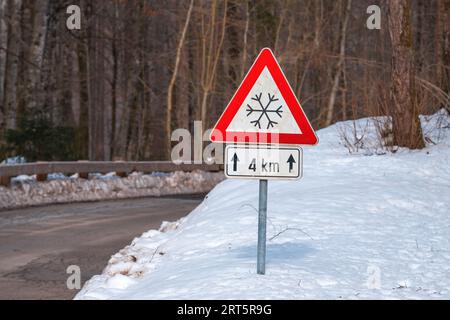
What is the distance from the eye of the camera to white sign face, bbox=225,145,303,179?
740 cm

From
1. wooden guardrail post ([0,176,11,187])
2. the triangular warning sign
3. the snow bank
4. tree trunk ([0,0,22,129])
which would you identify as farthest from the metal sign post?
tree trunk ([0,0,22,129])

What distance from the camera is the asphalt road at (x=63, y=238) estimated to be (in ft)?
33.7

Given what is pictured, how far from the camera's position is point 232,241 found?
9.79 metres

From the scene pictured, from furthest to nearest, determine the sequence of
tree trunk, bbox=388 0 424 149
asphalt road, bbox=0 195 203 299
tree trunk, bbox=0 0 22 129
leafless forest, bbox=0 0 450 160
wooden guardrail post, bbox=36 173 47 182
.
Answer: tree trunk, bbox=0 0 22 129, wooden guardrail post, bbox=36 173 47 182, leafless forest, bbox=0 0 450 160, tree trunk, bbox=388 0 424 149, asphalt road, bbox=0 195 203 299

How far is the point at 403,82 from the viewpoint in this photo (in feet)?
52.9

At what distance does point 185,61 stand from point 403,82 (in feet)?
102

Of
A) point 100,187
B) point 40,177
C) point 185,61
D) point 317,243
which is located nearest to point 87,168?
point 100,187

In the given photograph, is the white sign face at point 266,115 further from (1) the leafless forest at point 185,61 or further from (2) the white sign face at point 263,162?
(1) the leafless forest at point 185,61

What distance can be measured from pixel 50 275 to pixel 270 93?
15.2 ft

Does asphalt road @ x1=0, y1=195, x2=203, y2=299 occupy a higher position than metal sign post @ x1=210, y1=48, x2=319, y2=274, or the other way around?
metal sign post @ x1=210, y1=48, x2=319, y2=274

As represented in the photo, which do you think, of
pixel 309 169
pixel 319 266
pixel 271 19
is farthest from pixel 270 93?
pixel 271 19

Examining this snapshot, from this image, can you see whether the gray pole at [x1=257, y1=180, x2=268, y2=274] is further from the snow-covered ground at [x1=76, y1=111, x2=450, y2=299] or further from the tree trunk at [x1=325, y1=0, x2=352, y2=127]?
the tree trunk at [x1=325, y1=0, x2=352, y2=127]

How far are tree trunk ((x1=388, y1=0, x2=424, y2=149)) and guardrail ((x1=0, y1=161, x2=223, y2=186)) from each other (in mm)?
9534
